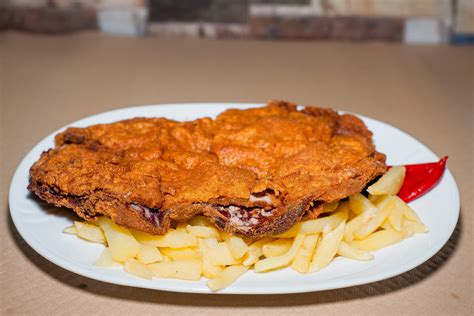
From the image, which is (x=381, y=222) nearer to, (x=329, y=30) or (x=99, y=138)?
(x=99, y=138)

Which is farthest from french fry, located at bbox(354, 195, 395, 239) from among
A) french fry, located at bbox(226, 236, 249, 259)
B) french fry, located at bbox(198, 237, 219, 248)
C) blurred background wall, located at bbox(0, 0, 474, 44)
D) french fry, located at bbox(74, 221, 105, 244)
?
blurred background wall, located at bbox(0, 0, 474, 44)

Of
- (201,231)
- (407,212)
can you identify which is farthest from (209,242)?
(407,212)

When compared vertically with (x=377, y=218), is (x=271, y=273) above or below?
below

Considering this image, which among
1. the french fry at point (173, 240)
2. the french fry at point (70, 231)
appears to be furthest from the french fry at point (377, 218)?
the french fry at point (70, 231)

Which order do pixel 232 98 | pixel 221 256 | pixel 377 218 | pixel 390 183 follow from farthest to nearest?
pixel 232 98, pixel 390 183, pixel 377 218, pixel 221 256

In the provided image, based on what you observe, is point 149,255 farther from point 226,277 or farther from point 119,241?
point 226,277

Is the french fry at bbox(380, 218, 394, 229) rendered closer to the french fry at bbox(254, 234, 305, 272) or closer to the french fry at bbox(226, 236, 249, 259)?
the french fry at bbox(254, 234, 305, 272)
